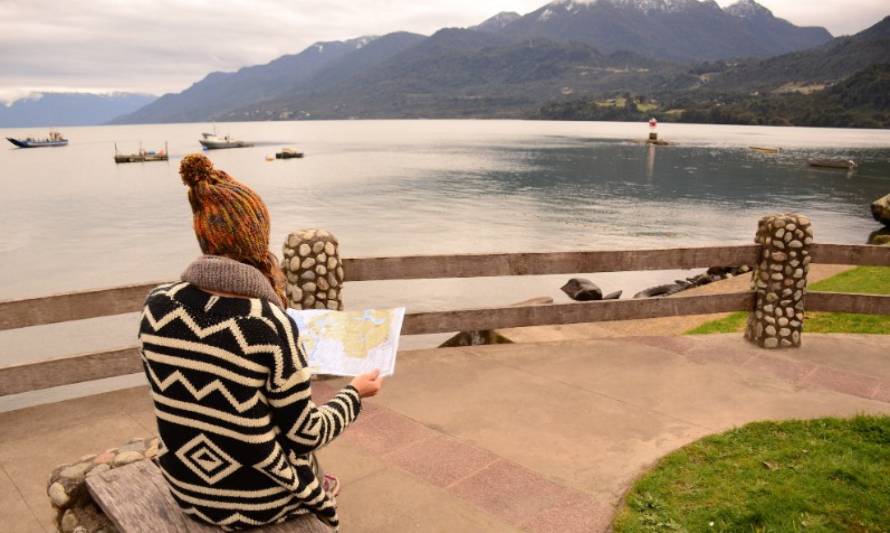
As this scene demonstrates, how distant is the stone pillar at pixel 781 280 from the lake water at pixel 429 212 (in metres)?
14.3

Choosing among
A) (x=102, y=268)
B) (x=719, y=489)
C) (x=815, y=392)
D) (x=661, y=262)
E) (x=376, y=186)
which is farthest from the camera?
(x=376, y=186)

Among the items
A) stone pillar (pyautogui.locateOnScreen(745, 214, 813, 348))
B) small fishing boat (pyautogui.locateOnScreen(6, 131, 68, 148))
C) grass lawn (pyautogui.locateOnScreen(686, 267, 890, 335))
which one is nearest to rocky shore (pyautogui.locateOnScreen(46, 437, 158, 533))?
stone pillar (pyautogui.locateOnScreen(745, 214, 813, 348))

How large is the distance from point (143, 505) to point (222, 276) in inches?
49.5

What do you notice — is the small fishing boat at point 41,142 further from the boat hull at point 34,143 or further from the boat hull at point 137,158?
the boat hull at point 137,158

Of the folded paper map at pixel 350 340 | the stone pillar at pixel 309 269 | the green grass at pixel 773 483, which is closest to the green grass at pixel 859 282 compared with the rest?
the green grass at pixel 773 483

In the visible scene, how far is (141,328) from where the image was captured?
7.41 feet

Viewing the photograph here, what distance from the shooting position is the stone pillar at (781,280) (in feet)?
23.5

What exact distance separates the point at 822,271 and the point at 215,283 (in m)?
19.3

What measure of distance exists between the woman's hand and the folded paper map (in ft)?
0.15

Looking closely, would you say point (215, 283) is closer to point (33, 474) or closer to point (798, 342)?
point (33, 474)

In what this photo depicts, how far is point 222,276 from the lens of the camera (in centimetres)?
215

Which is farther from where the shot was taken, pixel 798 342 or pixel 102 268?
pixel 102 268

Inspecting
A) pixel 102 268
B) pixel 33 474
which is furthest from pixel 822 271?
pixel 102 268

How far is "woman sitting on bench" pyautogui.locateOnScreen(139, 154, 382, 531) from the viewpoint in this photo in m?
2.14
